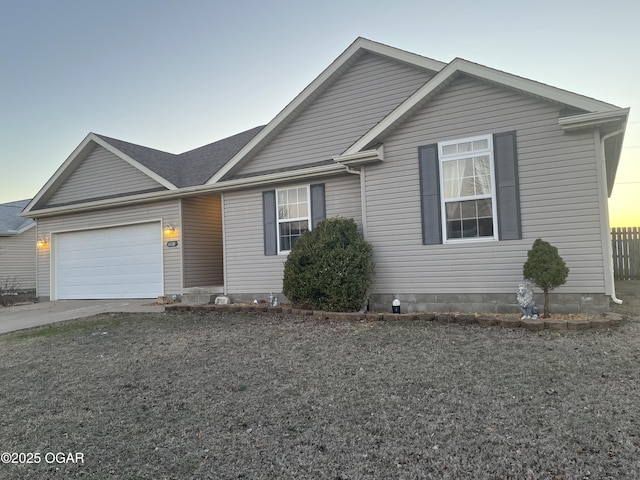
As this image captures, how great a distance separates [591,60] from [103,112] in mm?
16662

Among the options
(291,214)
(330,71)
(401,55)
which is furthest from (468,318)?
(330,71)

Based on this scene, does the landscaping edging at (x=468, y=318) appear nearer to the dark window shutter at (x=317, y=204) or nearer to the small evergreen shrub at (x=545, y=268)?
the small evergreen shrub at (x=545, y=268)

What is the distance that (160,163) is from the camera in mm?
12523

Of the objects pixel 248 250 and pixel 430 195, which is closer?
pixel 430 195

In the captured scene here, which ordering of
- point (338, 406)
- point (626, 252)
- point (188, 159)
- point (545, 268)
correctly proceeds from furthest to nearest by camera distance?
point (188, 159) → point (626, 252) → point (545, 268) → point (338, 406)

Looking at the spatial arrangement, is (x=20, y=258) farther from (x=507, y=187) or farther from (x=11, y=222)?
(x=507, y=187)

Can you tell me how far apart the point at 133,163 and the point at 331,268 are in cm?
767

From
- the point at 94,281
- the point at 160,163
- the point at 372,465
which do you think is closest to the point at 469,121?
the point at 372,465

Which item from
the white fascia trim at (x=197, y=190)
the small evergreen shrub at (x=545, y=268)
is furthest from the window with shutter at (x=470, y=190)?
the white fascia trim at (x=197, y=190)

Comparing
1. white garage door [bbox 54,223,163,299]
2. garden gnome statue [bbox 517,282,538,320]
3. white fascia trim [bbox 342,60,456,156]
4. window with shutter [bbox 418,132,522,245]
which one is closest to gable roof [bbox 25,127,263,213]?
white garage door [bbox 54,223,163,299]

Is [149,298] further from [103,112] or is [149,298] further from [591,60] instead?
[591,60]

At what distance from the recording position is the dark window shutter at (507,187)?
6.76m

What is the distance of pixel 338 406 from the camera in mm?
3494

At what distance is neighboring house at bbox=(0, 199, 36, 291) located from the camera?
656 inches
